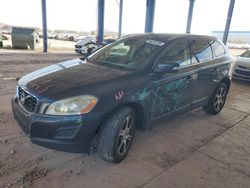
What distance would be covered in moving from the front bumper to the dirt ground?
0.36 m

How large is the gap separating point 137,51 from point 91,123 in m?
1.40

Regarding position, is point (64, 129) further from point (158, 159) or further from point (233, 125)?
point (233, 125)

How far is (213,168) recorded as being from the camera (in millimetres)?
2588

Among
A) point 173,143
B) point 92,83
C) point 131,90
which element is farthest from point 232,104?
point 92,83

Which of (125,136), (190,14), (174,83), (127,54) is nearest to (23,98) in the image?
(125,136)

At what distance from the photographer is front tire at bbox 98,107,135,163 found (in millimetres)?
2289

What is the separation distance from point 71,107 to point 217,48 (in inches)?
123

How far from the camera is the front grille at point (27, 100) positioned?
222 centimetres

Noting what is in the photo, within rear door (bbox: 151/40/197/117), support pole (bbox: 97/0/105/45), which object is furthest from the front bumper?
support pole (bbox: 97/0/105/45)

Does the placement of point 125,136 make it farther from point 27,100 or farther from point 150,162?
point 27,100

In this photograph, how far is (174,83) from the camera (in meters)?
2.97

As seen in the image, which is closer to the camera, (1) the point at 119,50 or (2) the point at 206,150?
(2) the point at 206,150

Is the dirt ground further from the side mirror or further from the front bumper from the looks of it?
the side mirror

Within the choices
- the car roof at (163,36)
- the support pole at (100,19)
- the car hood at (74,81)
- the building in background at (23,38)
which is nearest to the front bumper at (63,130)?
the car hood at (74,81)
